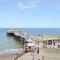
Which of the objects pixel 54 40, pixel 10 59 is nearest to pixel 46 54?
pixel 10 59

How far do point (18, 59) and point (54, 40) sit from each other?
2871cm

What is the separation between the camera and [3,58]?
116 feet

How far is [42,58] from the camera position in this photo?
28.9 metres

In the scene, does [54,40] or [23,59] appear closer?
[23,59]

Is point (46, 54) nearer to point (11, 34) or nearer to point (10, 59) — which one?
point (10, 59)

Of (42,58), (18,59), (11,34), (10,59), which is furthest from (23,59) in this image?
(11,34)

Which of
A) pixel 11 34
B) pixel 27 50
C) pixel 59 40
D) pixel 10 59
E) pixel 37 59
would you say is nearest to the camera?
pixel 37 59

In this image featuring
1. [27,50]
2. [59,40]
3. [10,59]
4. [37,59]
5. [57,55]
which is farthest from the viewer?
[59,40]

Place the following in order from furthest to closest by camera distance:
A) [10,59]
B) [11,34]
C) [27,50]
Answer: [11,34], [27,50], [10,59]

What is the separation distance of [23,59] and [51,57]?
3741 millimetres

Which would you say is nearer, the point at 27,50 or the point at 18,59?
the point at 18,59

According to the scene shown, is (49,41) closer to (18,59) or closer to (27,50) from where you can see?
(27,50)

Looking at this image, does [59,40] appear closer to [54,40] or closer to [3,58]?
[54,40]

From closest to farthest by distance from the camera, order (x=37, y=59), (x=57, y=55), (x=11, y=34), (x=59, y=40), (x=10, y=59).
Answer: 1. (x=37, y=59)
2. (x=57, y=55)
3. (x=10, y=59)
4. (x=59, y=40)
5. (x=11, y=34)
